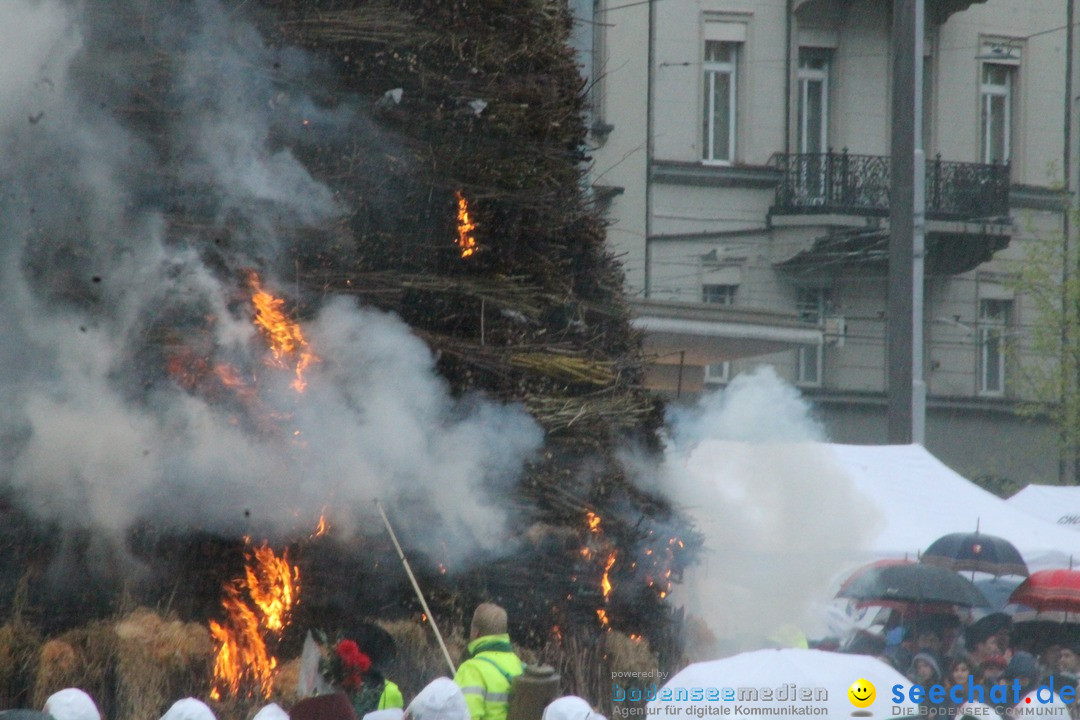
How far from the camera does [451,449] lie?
652 cm

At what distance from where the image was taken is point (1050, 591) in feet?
28.4

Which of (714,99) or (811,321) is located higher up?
(714,99)

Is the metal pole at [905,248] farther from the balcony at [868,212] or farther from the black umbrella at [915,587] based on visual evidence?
the balcony at [868,212]

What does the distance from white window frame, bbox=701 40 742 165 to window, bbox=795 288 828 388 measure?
2207mm

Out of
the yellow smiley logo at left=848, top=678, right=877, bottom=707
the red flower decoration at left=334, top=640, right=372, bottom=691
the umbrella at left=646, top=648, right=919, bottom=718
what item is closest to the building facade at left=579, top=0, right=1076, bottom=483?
the red flower decoration at left=334, top=640, right=372, bottom=691

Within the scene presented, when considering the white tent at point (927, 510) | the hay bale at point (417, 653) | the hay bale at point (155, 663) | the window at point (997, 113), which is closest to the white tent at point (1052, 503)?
the white tent at point (927, 510)

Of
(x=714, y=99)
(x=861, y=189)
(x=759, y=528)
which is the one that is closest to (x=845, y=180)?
(x=861, y=189)

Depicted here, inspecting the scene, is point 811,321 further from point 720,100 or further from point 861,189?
point 720,100

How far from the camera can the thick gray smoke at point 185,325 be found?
5.95m

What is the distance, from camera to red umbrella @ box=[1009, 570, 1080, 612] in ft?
28.0

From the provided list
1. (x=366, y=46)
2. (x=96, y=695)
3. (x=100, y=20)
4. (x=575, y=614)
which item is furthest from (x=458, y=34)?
(x=96, y=695)

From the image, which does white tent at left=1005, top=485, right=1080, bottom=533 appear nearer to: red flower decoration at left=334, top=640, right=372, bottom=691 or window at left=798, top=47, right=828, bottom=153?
red flower decoration at left=334, top=640, right=372, bottom=691

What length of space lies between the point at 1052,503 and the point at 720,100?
868 centimetres

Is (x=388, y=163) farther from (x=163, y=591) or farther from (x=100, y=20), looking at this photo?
(x=163, y=591)
